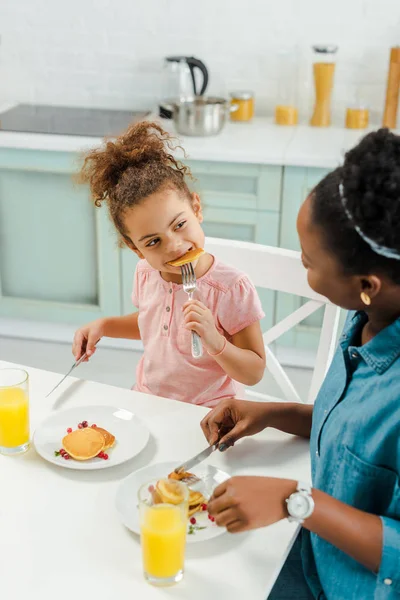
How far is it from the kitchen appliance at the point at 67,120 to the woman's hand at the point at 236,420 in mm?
1687

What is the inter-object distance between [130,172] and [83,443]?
55cm

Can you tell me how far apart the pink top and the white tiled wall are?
1.69 m

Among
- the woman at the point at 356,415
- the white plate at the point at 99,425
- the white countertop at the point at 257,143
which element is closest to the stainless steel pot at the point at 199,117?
the white countertop at the point at 257,143

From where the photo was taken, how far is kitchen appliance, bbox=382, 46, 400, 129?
274cm

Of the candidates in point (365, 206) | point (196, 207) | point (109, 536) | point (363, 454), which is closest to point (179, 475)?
point (109, 536)

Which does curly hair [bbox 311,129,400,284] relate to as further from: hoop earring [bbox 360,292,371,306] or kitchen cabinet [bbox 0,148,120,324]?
kitchen cabinet [bbox 0,148,120,324]

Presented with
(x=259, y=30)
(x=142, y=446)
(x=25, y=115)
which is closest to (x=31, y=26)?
(x=25, y=115)

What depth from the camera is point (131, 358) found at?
3.01 m

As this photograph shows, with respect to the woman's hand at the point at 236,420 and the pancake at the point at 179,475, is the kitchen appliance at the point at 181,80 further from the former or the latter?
the pancake at the point at 179,475

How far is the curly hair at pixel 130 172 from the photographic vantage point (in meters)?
1.41

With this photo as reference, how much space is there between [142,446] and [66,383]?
0.27 metres

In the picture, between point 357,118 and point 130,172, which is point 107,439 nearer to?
point 130,172

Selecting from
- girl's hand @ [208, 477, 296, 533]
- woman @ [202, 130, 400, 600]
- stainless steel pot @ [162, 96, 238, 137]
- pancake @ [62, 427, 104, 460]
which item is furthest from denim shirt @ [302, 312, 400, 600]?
stainless steel pot @ [162, 96, 238, 137]

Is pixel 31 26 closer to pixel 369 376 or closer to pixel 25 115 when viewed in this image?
pixel 25 115
